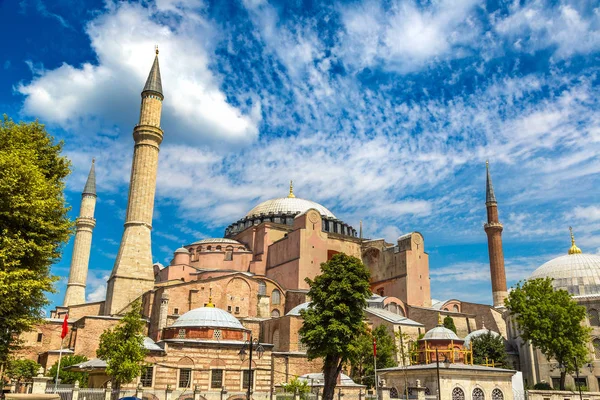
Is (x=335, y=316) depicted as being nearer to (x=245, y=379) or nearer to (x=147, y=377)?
(x=245, y=379)

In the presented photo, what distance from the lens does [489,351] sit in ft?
101

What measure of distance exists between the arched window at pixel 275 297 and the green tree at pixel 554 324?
47.1 ft

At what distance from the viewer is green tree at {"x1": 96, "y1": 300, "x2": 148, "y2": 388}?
20609 mm

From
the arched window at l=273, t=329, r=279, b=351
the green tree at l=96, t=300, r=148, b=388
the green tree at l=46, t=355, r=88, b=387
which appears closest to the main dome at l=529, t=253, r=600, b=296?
the arched window at l=273, t=329, r=279, b=351

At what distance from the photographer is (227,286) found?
33.5 m

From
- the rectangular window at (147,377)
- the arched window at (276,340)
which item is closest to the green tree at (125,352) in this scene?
the rectangular window at (147,377)

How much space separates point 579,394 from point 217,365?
55.4 ft

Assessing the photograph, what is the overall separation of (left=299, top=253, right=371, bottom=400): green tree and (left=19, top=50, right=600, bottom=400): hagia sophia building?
10.1 ft

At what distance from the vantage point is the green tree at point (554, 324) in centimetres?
2666

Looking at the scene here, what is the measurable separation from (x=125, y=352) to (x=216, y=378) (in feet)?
17.4

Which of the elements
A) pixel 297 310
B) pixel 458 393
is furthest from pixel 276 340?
pixel 458 393

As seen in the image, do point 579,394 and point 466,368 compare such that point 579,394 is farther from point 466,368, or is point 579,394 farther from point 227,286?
point 227,286

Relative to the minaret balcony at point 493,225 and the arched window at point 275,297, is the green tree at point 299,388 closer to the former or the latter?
the arched window at point 275,297

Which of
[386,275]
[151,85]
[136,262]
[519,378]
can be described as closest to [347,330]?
[519,378]
